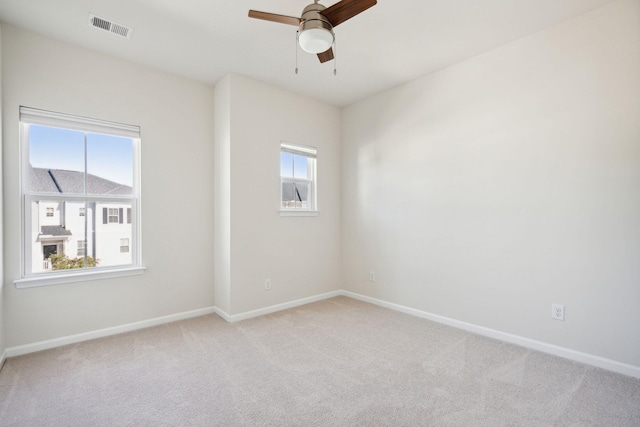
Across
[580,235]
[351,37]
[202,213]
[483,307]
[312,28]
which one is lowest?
[483,307]

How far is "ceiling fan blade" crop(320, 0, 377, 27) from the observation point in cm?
173

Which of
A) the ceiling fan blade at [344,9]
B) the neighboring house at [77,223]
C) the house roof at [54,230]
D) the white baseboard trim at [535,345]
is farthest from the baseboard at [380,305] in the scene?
the ceiling fan blade at [344,9]

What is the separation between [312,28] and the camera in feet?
5.98

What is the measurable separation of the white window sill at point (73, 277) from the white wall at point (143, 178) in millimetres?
55

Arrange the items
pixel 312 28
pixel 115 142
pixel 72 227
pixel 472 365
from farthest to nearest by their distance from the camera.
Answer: pixel 115 142 → pixel 72 227 → pixel 472 365 → pixel 312 28

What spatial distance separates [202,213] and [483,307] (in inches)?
128

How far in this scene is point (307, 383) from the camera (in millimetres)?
2145

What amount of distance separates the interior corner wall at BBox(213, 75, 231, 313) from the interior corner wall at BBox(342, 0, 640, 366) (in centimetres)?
193

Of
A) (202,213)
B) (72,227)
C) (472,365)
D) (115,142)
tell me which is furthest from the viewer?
(202,213)

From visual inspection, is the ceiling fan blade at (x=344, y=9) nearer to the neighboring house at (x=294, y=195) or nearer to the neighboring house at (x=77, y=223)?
the neighboring house at (x=294, y=195)

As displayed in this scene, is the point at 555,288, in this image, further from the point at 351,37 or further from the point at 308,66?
the point at 308,66

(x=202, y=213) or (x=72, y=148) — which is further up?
(x=72, y=148)

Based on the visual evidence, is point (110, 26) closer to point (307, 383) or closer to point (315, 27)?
point (315, 27)

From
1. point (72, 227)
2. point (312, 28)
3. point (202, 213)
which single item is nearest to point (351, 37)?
point (312, 28)
